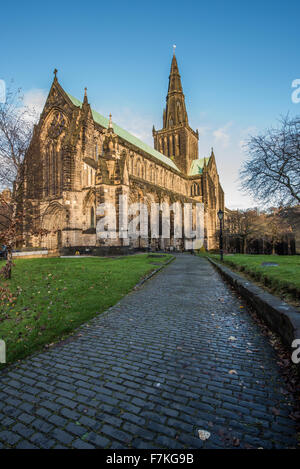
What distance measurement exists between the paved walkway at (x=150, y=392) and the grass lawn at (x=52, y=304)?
1.59 feet

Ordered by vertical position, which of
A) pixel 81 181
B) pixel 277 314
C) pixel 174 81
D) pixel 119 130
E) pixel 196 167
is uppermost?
pixel 174 81

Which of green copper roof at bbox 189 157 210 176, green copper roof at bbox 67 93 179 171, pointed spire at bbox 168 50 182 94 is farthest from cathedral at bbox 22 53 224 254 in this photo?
pointed spire at bbox 168 50 182 94

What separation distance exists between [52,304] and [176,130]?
2040 inches

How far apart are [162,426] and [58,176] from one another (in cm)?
2736

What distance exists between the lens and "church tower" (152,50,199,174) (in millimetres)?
49375

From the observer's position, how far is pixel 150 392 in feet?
8.03

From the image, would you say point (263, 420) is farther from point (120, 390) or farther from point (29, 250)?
point (29, 250)

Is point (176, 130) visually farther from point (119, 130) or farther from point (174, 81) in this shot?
point (119, 130)

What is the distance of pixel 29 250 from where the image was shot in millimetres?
23391

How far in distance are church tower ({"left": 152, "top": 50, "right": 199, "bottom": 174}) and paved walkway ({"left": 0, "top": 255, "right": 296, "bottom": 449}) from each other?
49.7 meters

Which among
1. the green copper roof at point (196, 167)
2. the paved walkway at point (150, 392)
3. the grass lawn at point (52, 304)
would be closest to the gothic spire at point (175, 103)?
the green copper roof at point (196, 167)

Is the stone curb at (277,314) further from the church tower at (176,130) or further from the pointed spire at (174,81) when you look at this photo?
the pointed spire at (174,81)

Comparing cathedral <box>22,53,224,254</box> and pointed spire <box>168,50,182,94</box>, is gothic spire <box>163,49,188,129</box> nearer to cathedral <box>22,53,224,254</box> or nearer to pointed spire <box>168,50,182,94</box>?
pointed spire <box>168,50,182,94</box>

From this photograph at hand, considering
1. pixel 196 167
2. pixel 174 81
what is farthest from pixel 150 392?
pixel 174 81
